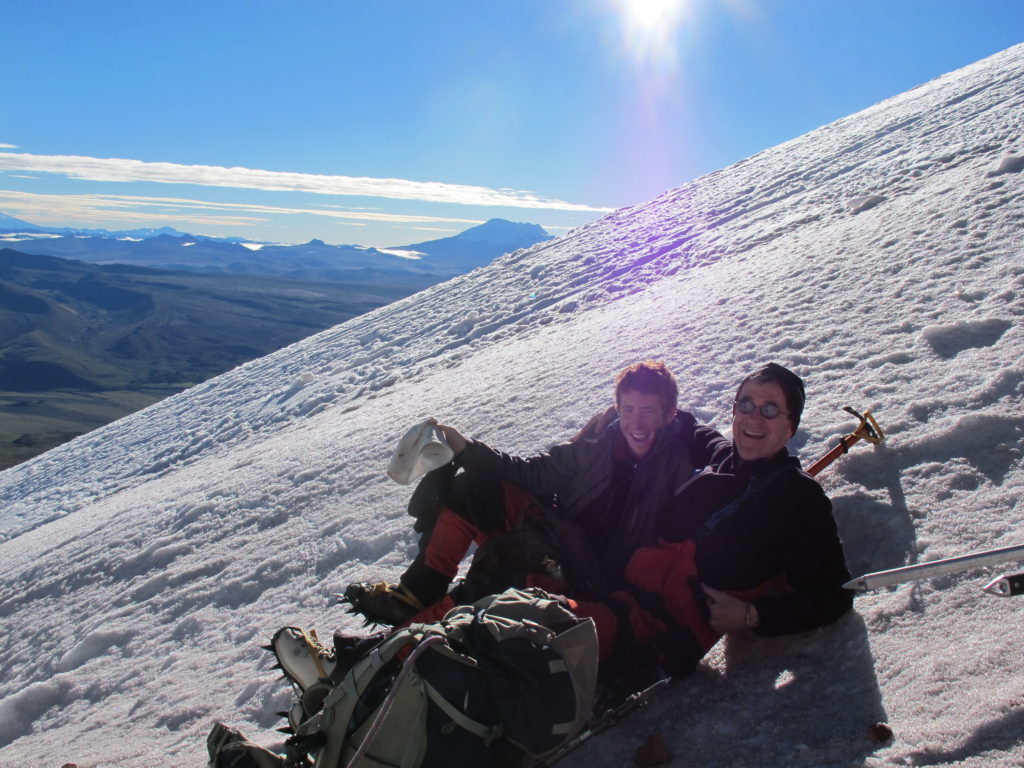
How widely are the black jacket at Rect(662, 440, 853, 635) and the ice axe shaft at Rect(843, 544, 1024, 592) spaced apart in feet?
0.43

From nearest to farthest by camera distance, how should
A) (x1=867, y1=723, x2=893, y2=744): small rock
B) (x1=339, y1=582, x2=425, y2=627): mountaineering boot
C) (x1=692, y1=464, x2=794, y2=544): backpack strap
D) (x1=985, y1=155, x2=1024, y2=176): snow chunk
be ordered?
(x1=867, y1=723, x2=893, y2=744): small rock, (x1=692, y1=464, x2=794, y2=544): backpack strap, (x1=339, y1=582, x2=425, y2=627): mountaineering boot, (x1=985, y1=155, x2=1024, y2=176): snow chunk

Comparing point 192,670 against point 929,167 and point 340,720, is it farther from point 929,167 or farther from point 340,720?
point 929,167

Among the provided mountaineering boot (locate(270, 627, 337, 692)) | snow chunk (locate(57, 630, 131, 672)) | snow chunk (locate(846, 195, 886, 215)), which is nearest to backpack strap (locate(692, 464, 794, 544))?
mountaineering boot (locate(270, 627, 337, 692))

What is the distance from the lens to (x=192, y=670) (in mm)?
3934

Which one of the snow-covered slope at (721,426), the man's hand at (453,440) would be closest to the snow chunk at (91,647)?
the snow-covered slope at (721,426)

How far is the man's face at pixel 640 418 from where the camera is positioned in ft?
9.84

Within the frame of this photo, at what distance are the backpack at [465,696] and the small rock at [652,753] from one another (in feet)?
0.84

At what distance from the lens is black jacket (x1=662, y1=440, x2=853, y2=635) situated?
2346 mm

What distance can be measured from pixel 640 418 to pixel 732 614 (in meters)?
0.92

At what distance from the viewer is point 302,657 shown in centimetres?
247

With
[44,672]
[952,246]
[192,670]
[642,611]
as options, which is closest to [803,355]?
[952,246]

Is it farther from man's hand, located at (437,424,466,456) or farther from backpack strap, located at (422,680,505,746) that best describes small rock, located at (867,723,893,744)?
man's hand, located at (437,424,466,456)

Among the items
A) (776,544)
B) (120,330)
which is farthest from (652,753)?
(120,330)

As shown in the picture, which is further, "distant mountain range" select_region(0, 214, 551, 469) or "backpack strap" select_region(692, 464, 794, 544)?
"distant mountain range" select_region(0, 214, 551, 469)
